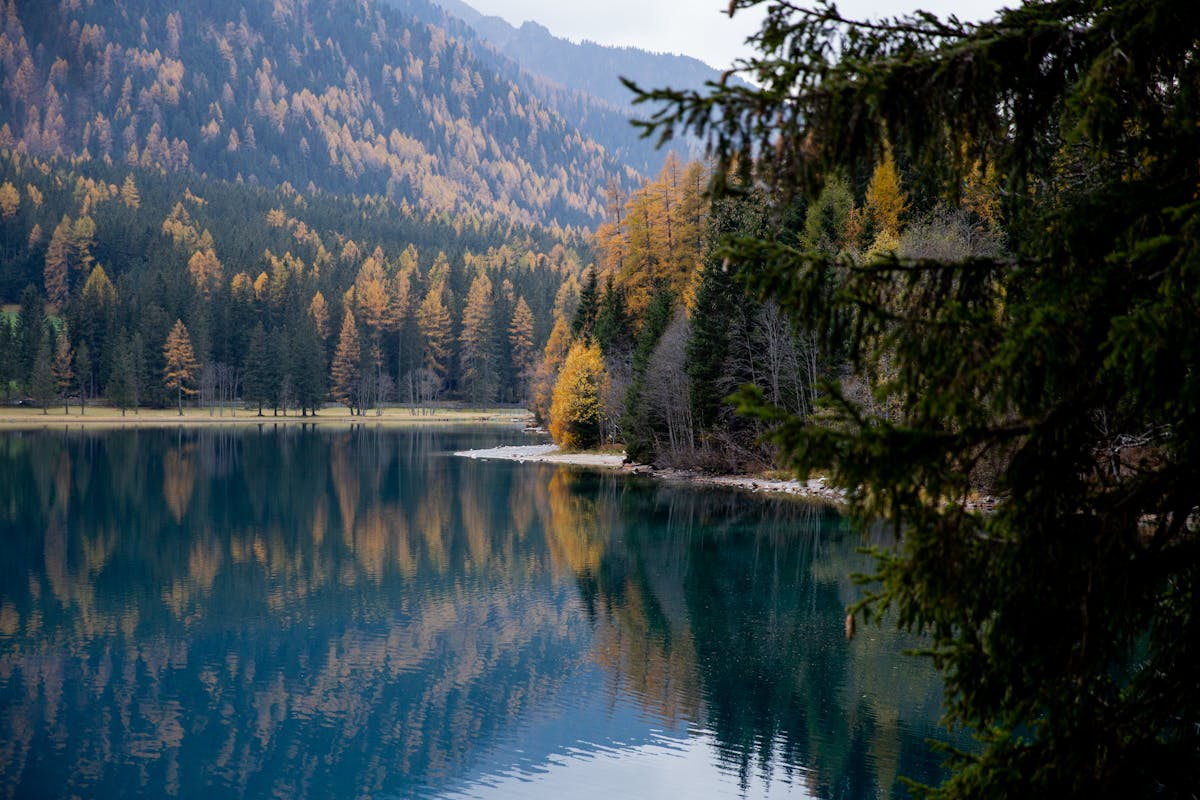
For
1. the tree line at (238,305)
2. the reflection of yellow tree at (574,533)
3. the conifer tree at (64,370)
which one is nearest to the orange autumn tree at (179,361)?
the tree line at (238,305)

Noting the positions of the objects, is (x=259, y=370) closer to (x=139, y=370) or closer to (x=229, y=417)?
(x=229, y=417)

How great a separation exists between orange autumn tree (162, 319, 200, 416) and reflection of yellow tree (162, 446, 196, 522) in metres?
43.9

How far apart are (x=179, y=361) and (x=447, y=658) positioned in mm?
94307

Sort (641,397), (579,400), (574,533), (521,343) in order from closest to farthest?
(574,533), (641,397), (579,400), (521,343)

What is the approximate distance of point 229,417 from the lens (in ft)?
342

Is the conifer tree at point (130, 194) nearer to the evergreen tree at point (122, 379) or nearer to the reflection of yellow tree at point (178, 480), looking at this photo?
the evergreen tree at point (122, 379)

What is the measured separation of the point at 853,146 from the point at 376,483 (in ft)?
142

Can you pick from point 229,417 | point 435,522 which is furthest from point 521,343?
point 435,522

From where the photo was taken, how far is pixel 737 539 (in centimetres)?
3112

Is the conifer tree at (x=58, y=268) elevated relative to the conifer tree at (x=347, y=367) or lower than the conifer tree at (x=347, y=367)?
elevated

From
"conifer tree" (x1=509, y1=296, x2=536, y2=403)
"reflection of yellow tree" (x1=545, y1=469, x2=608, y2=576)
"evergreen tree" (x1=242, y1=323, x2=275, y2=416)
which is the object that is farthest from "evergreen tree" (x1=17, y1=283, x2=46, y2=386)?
"reflection of yellow tree" (x1=545, y1=469, x2=608, y2=576)

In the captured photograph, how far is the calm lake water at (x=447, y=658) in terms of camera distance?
550 inches

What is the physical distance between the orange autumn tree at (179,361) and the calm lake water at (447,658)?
228 feet

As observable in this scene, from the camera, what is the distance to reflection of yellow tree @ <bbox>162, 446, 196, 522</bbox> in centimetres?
3885
